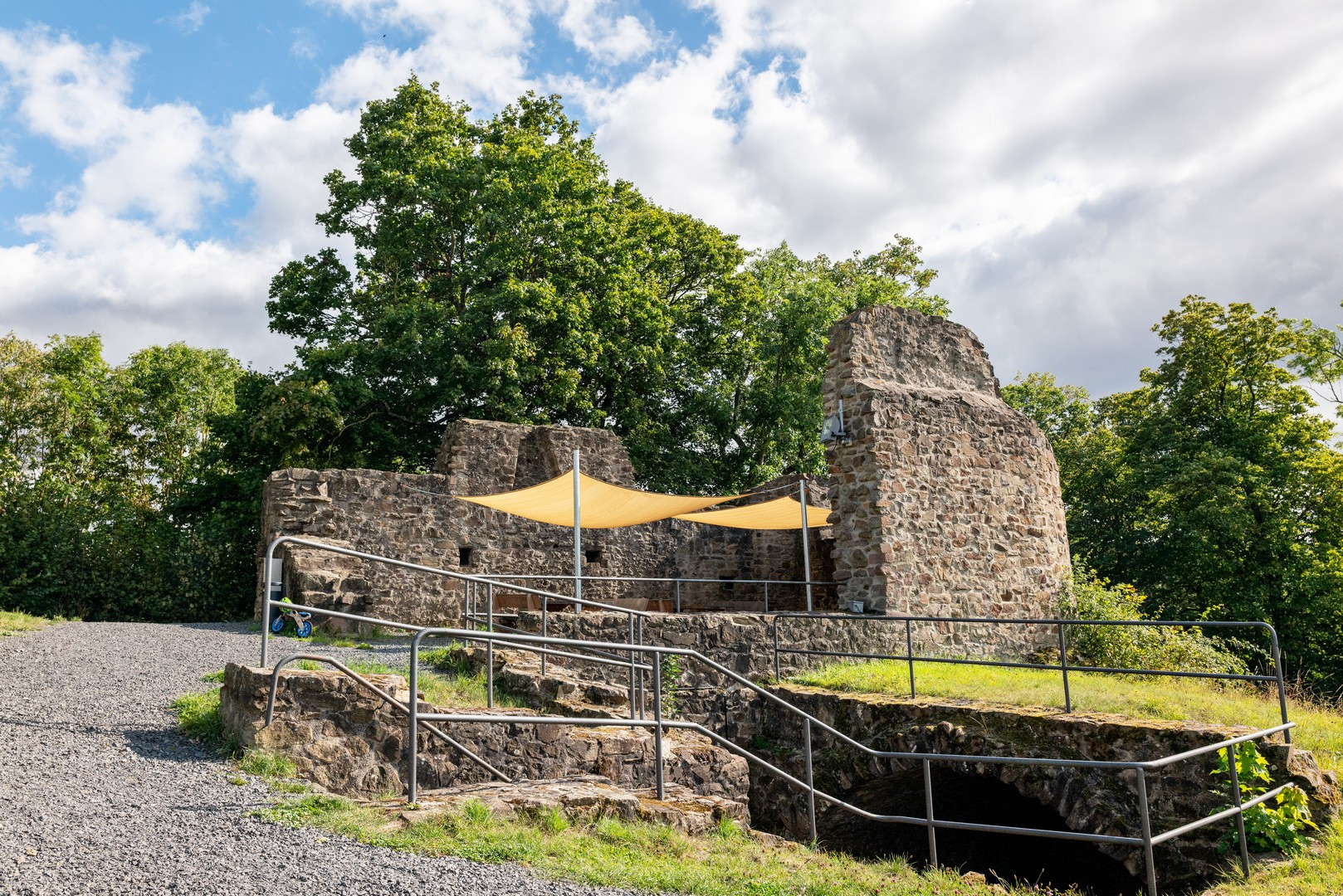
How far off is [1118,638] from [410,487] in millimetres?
9984

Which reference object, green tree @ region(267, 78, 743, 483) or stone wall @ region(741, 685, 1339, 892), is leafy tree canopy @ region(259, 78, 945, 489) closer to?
green tree @ region(267, 78, 743, 483)

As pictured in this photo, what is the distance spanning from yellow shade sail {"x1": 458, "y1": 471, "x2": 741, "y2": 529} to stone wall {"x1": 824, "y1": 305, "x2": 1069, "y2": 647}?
1843 mm

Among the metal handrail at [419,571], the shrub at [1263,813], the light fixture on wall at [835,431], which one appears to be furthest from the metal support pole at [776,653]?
the shrub at [1263,813]

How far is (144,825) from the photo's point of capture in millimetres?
3891

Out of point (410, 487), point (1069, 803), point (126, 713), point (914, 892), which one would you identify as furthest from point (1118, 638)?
point (126, 713)

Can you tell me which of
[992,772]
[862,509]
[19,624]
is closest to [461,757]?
[992,772]

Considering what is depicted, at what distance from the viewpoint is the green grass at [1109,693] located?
299 inches

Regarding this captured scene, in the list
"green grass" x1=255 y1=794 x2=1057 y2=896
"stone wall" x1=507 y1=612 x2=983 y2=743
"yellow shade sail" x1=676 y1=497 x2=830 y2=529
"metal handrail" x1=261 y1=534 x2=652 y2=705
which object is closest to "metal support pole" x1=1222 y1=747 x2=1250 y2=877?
"green grass" x1=255 y1=794 x2=1057 y2=896

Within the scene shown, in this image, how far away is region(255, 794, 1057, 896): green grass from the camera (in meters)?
3.93

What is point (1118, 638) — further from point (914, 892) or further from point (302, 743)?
point (302, 743)

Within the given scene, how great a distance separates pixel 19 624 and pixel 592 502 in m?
6.44

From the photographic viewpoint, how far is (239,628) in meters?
11.7

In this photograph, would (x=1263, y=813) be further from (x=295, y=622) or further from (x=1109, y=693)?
(x=295, y=622)

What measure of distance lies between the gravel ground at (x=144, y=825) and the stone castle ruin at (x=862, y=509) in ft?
19.2
